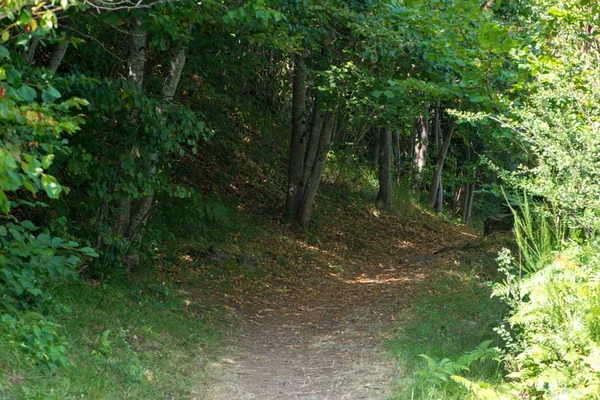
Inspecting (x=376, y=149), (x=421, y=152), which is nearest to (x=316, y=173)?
(x=376, y=149)

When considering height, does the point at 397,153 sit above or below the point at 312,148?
above

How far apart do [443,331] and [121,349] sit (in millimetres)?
3850

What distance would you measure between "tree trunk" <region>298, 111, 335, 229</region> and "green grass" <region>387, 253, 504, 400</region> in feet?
16.5

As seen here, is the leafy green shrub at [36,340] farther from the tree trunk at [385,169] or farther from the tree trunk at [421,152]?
the tree trunk at [421,152]

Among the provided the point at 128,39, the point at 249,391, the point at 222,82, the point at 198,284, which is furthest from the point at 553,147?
the point at 222,82

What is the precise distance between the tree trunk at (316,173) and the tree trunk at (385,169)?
4.70 m

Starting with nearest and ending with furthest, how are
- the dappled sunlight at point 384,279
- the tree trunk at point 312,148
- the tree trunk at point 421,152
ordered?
the dappled sunlight at point 384,279, the tree trunk at point 312,148, the tree trunk at point 421,152

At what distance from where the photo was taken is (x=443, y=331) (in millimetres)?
7832

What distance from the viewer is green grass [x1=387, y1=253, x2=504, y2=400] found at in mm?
5773

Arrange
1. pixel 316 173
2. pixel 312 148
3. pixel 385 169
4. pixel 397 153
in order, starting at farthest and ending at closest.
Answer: pixel 397 153, pixel 385 169, pixel 312 148, pixel 316 173

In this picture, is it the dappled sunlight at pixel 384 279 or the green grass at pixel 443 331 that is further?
the dappled sunlight at pixel 384 279

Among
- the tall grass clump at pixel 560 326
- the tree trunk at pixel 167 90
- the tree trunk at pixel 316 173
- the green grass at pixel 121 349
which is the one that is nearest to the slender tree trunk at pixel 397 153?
the tree trunk at pixel 316 173

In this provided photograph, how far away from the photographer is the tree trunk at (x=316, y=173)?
50.0 feet

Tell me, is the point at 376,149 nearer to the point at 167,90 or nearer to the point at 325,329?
the point at 325,329
